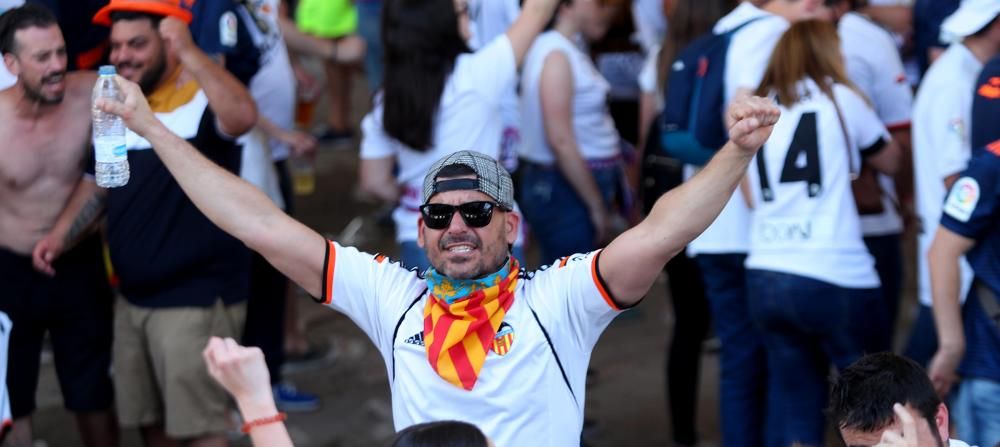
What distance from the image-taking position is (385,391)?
6.55 meters

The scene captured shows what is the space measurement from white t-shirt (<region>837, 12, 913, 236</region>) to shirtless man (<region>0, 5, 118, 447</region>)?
9.57ft

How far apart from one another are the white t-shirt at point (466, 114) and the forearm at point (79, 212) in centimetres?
106

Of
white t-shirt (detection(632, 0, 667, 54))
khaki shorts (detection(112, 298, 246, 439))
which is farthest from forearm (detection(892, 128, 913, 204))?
khaki shorts (detection(112, 298, 246, 439))

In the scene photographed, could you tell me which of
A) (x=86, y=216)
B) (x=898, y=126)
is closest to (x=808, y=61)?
(x=898, y=126)

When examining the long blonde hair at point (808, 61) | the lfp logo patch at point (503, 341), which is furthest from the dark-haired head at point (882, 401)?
the long blonde hair at point (808, 61)

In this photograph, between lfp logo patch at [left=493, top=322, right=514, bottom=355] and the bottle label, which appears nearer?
lfp logo patch at [left=493, top=322, right=514, bottom=355]

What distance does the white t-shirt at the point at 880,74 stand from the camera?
5.50 meters

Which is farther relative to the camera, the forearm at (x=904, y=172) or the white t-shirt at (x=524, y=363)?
the forearm at (x=904, y=172)

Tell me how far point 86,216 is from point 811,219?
258 cm

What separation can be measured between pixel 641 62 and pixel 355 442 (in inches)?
122

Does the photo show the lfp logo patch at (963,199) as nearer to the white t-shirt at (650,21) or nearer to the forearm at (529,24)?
the forearm at (529,24)

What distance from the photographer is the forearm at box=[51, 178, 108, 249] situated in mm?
4945

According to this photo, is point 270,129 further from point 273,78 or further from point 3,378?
point 3,378

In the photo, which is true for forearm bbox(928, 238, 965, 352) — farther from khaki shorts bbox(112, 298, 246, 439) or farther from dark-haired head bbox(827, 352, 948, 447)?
khaki shorts bbox(112, 298, 246, 439)
